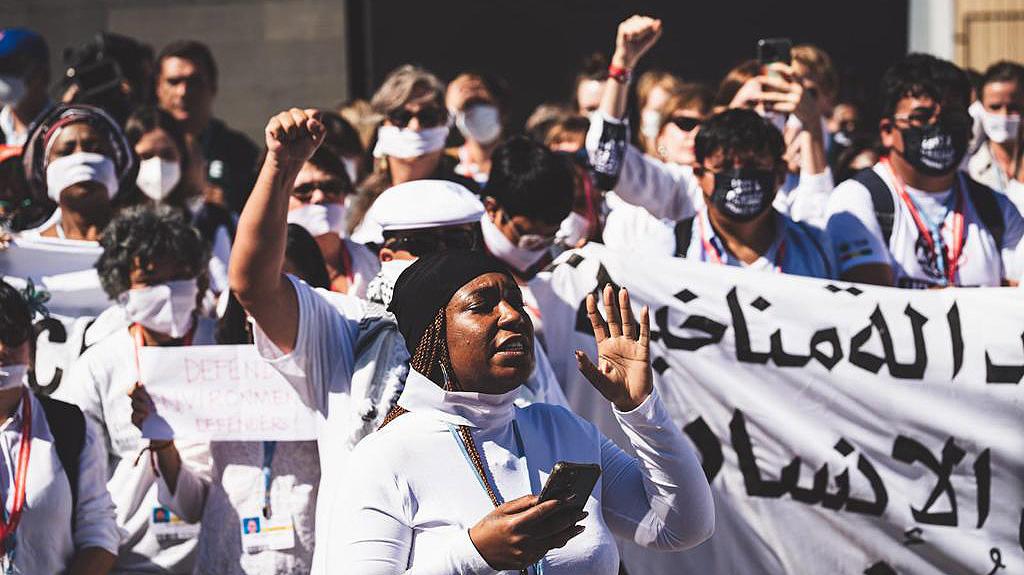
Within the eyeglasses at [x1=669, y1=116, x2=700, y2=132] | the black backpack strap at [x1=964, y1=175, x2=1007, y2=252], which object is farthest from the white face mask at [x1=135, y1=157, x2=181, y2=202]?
the black backpack strap at [x1=964, y1=175, x2=1007, y2=252]

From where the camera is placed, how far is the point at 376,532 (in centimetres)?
304

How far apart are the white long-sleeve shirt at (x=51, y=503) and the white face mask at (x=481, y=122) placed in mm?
3709

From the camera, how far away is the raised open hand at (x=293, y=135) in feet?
12.4

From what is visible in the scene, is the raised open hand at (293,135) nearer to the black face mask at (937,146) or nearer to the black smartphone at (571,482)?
the black smartphone at (571,482)

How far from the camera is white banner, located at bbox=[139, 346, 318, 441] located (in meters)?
4.57

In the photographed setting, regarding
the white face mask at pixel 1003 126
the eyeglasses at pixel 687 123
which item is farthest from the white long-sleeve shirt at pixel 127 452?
the white face mask at pixel 1003 126

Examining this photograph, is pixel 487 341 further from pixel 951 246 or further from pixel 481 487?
pixel 951 246

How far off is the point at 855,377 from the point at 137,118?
347cm

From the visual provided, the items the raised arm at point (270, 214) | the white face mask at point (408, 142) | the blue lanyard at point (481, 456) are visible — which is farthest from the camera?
the white face mask at point (408, 142)

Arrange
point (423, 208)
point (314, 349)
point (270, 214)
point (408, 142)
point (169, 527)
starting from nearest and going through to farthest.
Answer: point (270, 214)
point (314, 349)
point (423, 208)
point (169, 527)
point (408, 142)

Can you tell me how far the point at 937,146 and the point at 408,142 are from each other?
80.8 inches

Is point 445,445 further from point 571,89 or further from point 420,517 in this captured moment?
point 571,89

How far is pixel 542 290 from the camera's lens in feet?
16.7

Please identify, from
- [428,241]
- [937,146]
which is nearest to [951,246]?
[937,146]
